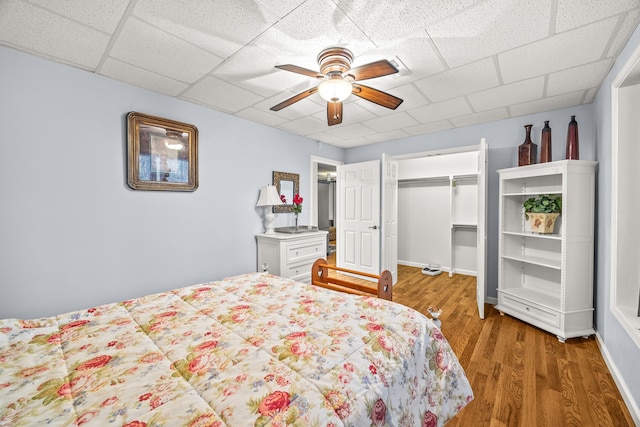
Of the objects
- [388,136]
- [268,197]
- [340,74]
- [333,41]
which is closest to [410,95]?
[340,74]

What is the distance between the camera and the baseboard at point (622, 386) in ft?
5.13

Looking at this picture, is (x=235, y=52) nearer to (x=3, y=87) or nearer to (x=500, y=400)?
(x=3, y=87)

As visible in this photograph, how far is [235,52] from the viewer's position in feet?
6.30

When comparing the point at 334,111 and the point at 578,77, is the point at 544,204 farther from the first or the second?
the point at 334,111

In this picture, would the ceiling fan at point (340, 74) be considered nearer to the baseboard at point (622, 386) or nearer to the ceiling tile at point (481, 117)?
the ceiling tile at point (481, 117)

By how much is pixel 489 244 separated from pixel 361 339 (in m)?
3.18

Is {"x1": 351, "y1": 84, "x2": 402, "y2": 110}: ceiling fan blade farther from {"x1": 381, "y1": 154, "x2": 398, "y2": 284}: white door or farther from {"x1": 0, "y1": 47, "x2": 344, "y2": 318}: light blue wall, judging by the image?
{"x1": 381, "y1": 154, "x2": 398, "y2": 284}: white door

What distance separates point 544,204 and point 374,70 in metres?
2.45

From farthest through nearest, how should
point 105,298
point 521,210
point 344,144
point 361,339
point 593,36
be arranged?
point 344,144, point 521,210, point 105,298, point 593,36, point 361,339

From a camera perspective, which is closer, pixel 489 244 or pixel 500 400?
pixel 500 400

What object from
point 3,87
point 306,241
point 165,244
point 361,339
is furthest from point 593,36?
point 3,87

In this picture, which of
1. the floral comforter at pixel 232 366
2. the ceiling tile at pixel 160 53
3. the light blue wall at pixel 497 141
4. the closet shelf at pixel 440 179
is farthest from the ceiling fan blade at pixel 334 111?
the closet shelf at pixel 440 179

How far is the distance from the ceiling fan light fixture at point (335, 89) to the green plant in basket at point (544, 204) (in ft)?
8.16

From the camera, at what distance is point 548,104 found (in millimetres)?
2865
